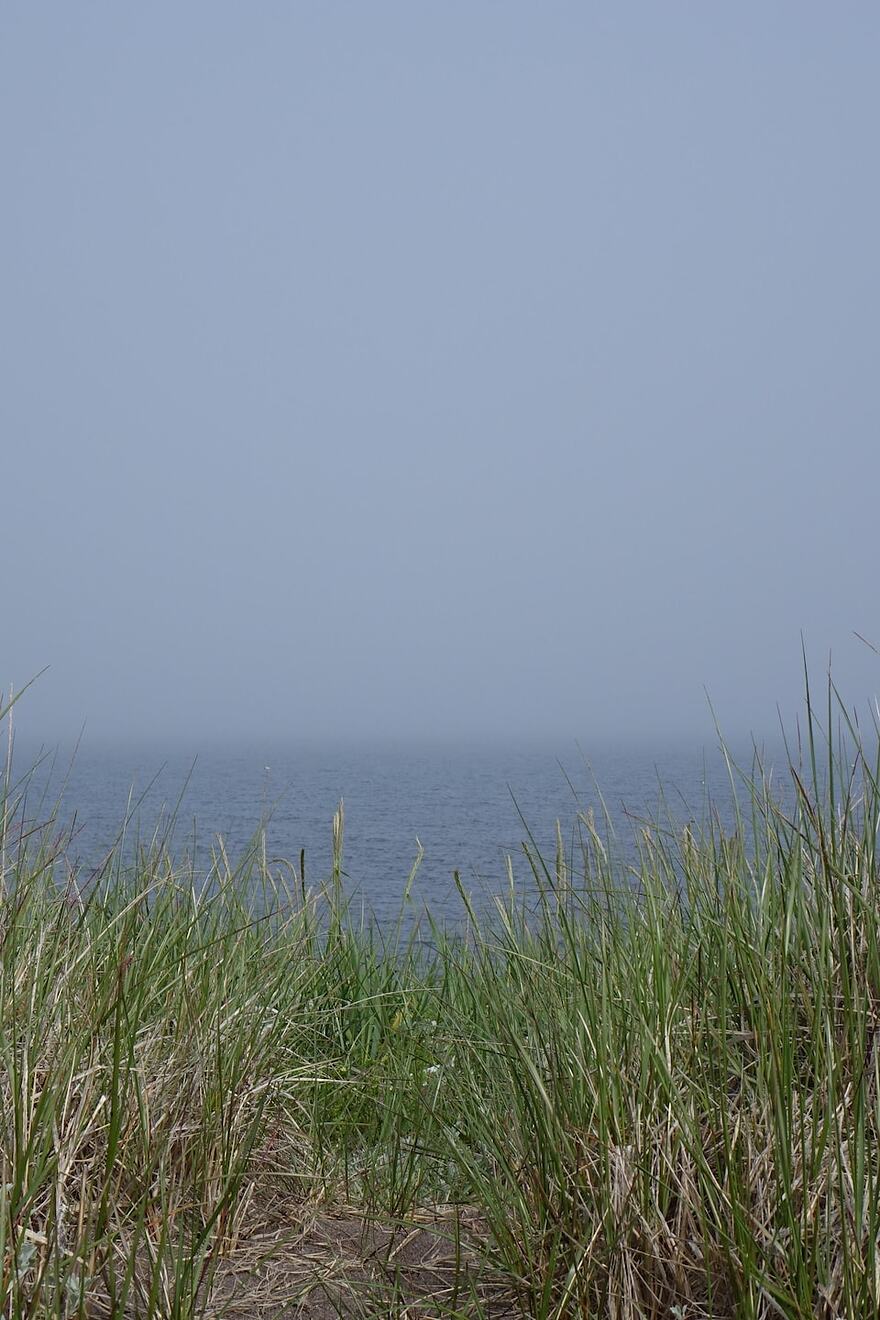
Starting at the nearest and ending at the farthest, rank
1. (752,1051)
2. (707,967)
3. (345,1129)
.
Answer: (752,1051), (707,967), (345,1129)

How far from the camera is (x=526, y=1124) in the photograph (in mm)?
2250

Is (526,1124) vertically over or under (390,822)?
over

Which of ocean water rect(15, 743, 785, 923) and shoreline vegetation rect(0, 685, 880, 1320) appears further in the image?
ocean water rect(15, 743, 785, 923)

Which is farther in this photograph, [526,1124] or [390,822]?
[390,822]

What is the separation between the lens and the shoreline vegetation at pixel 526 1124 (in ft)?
6.37

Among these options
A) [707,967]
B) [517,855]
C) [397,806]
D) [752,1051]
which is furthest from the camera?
[397,806]

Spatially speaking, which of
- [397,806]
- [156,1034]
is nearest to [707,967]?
[156,1034]

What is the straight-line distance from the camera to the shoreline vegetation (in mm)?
1940

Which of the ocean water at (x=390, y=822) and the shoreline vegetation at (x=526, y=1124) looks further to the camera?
the ocean water at (x=390, y=822)

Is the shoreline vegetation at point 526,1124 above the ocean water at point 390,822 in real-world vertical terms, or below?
above

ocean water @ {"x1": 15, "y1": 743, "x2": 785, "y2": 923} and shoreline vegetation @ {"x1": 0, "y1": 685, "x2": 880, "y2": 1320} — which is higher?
shoreline vegetation @ {"x1": 0, "y1": 685, "x2": 880, "y2": 1320}

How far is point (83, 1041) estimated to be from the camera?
232 cm

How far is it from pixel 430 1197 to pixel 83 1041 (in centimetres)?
106

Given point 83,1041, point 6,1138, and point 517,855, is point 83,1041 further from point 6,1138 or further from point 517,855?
point 517,855
